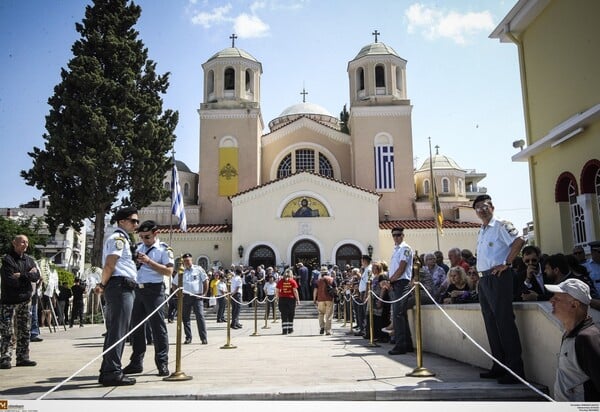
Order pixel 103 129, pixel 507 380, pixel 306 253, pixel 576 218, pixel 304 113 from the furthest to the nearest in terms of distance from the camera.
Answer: pixel 304 113 < pixel 306 253 < pixel 103 129 < pixel 576 218 < pixel 507 380

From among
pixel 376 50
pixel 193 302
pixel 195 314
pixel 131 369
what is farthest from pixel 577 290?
pixel 376 50

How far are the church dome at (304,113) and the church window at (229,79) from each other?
803 centimetres

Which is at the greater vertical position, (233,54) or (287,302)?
(233,54)

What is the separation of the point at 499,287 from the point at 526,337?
0.59 m

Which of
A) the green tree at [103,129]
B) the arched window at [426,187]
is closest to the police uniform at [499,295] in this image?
the green tree at [103,129]

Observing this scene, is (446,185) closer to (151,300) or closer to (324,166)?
(324,166)

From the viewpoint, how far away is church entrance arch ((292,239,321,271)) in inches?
1035

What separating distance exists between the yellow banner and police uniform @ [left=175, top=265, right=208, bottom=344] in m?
19.2

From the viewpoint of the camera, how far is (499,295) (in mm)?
5031

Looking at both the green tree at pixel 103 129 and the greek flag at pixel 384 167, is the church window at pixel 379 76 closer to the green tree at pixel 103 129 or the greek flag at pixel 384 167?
the greek flag at pixel 384 167

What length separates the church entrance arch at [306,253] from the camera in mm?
26281

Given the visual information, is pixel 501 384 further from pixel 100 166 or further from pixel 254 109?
pixel 254 109

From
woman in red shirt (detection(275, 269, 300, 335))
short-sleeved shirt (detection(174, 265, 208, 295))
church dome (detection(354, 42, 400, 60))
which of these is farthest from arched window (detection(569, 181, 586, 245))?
church dome (detection(354, 42, 400, 60))

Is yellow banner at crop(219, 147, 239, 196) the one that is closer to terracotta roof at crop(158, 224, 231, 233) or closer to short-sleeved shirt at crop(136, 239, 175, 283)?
terracotta roof at crop(158, 224, 231, 233)
